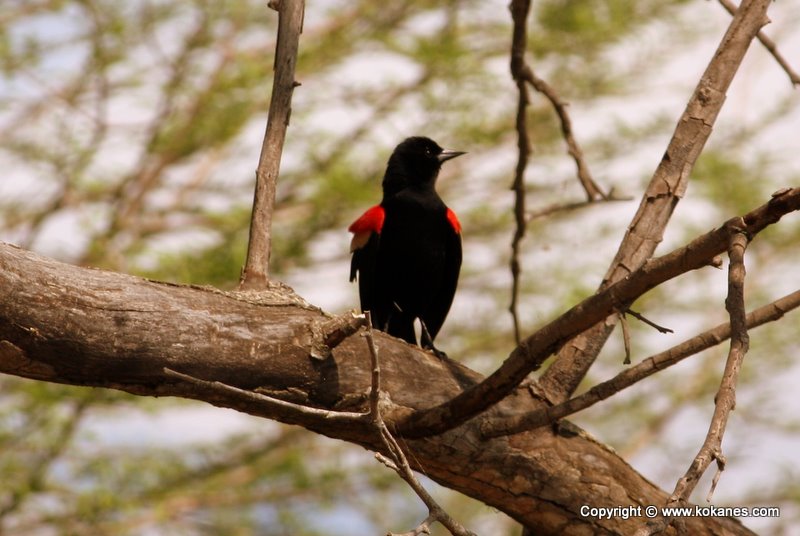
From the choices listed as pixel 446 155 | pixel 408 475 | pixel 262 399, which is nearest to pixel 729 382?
pixel 408 475

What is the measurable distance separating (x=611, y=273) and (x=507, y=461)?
0.66 m

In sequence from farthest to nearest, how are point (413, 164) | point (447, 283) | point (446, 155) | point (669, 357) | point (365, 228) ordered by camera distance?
1. point (446, 155)
2. point (413, 164)
3. point (447, 283)
4. point (365, 228)
5. point (669, 357)

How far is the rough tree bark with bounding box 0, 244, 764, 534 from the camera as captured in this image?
2.07 meters

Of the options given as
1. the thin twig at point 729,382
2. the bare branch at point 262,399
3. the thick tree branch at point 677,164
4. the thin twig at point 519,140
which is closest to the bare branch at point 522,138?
the thin twig at point 519,140

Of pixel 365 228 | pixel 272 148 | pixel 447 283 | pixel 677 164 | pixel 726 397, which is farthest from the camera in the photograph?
pixel 447 283

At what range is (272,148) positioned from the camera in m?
2.68

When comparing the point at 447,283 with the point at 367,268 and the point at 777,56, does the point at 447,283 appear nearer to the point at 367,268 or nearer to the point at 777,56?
the point at 367,268

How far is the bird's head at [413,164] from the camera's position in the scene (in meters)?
4.66

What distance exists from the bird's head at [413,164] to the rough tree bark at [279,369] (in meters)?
1.95

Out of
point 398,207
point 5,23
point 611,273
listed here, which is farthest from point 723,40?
point 5,23

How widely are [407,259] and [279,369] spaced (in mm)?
1964

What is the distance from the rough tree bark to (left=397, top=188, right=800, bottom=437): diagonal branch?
0.40ft

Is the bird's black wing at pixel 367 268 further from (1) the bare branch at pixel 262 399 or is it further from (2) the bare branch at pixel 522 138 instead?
(1) the bare branch at pixel 262 399

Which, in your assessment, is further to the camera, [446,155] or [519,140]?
[446,155]
